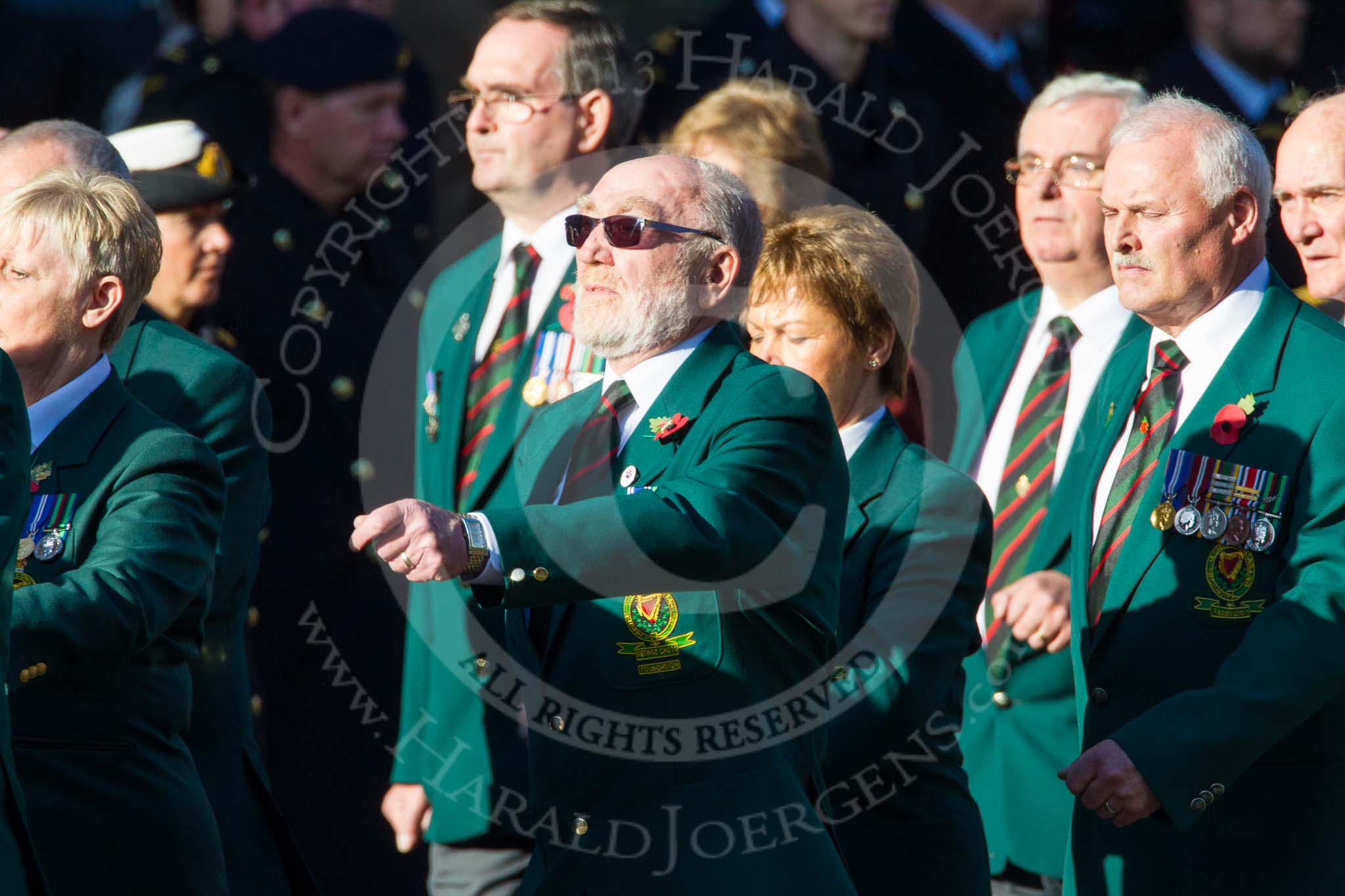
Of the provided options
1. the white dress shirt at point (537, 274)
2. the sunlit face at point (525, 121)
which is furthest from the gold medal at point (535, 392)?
the sunlit face at point (525, 121)

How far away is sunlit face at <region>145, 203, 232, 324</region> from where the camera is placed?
16.0 feet

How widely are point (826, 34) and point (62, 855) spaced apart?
11.1 ft

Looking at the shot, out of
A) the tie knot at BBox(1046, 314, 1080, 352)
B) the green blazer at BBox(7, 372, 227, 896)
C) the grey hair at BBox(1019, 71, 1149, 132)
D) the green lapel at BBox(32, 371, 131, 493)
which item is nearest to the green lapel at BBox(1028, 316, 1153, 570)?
the tie knot at BBox(1046, 314, 1080, 352)

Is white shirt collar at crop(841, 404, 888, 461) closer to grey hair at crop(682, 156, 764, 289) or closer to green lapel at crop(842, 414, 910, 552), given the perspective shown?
green lapel at crop(842, 414, 910, 552)

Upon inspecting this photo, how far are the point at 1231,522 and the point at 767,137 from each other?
6.59 ft

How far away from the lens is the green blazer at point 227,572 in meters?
3.75

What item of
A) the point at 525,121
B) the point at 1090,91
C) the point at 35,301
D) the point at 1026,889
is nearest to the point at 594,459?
the point at 35,301

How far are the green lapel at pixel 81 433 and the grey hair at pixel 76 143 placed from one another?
2.75 feet

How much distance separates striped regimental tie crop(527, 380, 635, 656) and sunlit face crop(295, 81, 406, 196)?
270 cm

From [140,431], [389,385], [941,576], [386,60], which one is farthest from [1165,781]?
[386,60]

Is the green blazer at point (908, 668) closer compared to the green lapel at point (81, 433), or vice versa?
the green lapel at point (81, 433)

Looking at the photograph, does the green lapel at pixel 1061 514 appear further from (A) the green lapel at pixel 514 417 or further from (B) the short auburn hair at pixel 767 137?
(A) the green lapel at pixel 514 417

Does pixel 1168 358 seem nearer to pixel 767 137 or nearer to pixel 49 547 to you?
pixel 767 137

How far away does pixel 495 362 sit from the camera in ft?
15.2
